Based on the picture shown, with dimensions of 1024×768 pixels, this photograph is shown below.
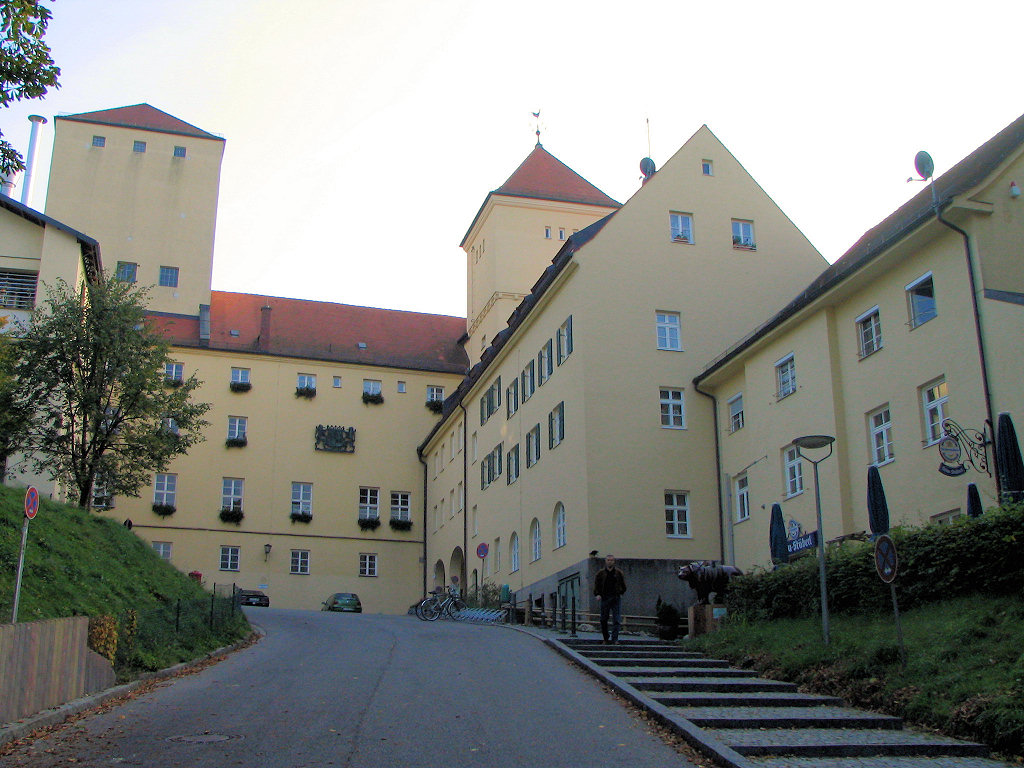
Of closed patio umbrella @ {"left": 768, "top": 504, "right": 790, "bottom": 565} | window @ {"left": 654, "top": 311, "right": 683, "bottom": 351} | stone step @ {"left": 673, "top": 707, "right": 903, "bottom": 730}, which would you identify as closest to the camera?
stone step @ {"left": 673, "top": 707, "right": 903, "bottom": 730}

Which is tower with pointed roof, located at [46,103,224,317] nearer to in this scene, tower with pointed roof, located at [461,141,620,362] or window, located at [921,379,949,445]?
tower with pointed roof, located at [461,141,620,362]

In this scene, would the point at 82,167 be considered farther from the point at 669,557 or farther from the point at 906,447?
the point at 906,447

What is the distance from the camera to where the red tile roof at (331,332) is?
56312 millimetres

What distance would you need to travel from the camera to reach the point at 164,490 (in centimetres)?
5262

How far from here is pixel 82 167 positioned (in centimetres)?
5662

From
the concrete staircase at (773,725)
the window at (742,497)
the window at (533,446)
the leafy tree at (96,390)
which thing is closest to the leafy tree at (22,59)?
the concrete staircase at (773,725)

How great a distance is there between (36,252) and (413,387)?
2571 cm

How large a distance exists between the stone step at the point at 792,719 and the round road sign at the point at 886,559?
1646mm

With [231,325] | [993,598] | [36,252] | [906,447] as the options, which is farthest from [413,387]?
[993,598]

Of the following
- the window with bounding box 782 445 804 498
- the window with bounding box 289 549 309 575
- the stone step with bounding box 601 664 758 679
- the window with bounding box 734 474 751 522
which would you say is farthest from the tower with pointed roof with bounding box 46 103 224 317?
the stone step with bounding box 601 664 758 679

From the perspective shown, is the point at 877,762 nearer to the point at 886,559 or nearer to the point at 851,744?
the point at 851,744

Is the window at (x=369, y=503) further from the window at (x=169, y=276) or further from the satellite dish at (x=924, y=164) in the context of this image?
the satellite dish at (x=924, y=164)

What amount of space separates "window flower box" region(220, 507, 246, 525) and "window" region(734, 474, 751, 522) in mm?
29438

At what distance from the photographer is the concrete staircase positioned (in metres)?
→ 10.5
